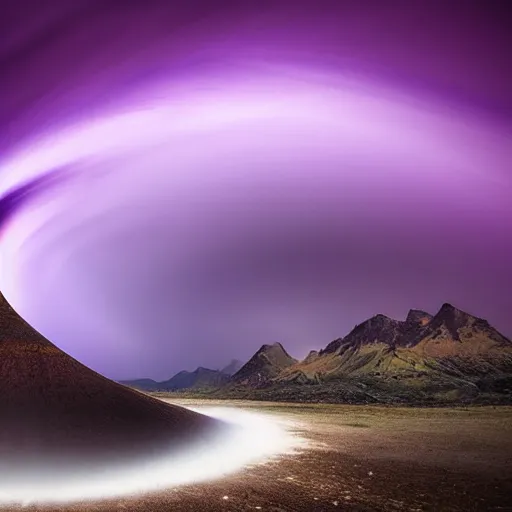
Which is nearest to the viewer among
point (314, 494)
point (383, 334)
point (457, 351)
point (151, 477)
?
point (314, 494)

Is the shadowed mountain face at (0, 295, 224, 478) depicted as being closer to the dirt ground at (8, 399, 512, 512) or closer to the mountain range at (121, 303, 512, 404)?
the dirt ground at (8, 399, 512, 512)

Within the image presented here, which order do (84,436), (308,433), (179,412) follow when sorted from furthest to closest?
(308,433), (179,412), (84,436)

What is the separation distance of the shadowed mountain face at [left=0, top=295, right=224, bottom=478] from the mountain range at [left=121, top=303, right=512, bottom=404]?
225 feet

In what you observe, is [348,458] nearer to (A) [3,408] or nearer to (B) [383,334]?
(A) [3,408]

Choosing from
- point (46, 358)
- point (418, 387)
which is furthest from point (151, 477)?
point (418, 387)

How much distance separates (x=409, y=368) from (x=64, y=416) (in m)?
131

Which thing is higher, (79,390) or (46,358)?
(46,358)

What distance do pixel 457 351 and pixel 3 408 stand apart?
Answer: 16158cm

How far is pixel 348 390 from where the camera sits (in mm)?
102188

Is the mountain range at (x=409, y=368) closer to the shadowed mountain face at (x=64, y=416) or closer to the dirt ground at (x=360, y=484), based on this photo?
the dirt ground at (x=360, y=484)

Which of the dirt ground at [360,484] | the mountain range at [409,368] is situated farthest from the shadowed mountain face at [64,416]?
the mountain range at [409,368]

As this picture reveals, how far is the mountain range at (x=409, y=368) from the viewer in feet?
315

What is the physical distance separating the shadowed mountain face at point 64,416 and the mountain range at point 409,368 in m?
68.6

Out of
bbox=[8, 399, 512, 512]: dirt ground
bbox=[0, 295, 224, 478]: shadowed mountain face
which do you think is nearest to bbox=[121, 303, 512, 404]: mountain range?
bbox=[8, 399, 512, 512]: dirt ground
